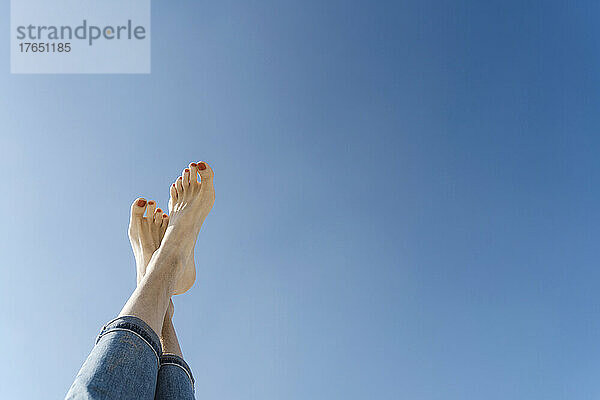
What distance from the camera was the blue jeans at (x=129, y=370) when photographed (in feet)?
2.35

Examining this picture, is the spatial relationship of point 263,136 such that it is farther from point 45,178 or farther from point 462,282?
point 462,282

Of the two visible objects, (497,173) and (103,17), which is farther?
(497,173)

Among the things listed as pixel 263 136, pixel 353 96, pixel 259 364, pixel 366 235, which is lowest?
pixel 259 364

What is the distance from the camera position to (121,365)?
76 centimetres

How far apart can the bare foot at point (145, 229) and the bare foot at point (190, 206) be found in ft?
0.33

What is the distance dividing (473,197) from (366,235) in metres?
0.52

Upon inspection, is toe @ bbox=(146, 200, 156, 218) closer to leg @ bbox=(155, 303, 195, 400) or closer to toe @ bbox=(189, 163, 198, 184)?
toe @ bbox=(189, 163, 198, 184)

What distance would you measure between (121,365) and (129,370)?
0.02 m

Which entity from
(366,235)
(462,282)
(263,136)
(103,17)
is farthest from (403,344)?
(103,17)

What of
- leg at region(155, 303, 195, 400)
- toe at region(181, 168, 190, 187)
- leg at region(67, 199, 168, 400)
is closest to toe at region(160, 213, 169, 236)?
toe at region(181, 168, 190, 187)

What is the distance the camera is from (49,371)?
2115mm

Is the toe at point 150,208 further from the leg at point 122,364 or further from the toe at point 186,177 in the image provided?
the leg at point 122,364

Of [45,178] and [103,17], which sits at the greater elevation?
[103,17]

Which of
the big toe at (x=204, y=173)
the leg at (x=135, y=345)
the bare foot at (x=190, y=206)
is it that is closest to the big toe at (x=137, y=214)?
the bare foot at (x=190, y=206)
